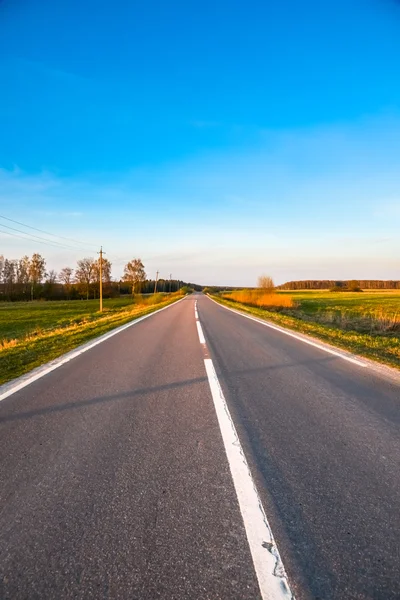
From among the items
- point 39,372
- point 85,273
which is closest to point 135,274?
point 85,273

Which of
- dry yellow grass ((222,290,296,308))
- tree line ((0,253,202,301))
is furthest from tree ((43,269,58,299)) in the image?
dry yellow grass ((222,290,296,308))

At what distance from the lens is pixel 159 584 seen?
165 cm

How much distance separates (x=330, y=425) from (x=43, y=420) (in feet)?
11.2

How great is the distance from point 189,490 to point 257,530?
630 mm

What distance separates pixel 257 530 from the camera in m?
2.02

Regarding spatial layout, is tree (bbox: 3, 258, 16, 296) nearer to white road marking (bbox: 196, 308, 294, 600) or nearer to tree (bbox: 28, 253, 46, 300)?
tree (bbox: 28, 253, 46, 300)

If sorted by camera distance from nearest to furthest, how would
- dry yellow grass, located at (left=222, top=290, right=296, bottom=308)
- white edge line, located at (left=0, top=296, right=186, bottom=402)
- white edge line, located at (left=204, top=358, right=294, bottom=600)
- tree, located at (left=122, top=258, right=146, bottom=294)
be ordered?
white edge line, located at (left=204, top=358, right=294, bottom=600), white edge line, located at (left=0, top=296, right=186, bottom=402), dry yellow grass, located at (left=222, top=290, right=296, bottom=308), tree, located at (left=122, top=258, right=146, bottom=294)

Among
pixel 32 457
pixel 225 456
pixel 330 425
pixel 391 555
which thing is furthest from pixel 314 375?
pixel 32 457

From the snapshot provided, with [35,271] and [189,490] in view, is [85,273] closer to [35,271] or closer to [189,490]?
[35,271]

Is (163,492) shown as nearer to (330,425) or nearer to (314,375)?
(330,425)

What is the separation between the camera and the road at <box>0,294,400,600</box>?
171cm

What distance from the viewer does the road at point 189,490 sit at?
5.61ft

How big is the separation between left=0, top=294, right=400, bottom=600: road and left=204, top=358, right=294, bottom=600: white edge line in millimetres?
36

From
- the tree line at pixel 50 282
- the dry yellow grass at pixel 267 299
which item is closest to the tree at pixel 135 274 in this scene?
the tree line at pixel 50 282
